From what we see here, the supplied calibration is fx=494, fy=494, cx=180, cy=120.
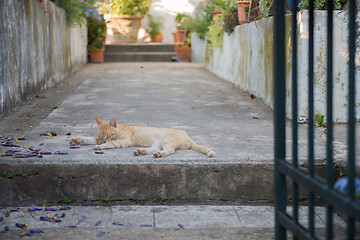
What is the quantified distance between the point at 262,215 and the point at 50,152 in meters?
1.53

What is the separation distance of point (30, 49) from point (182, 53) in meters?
8.38

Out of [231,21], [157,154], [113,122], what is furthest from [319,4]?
[231,21]

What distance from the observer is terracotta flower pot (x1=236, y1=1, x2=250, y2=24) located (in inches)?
313

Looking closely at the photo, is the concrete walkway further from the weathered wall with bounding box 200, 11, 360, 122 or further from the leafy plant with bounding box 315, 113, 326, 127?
the weathered wall with bounding box 200, 11, 360, 122

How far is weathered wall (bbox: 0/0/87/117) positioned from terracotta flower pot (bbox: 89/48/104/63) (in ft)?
11.7

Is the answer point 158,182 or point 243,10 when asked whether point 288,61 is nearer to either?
point 158,182

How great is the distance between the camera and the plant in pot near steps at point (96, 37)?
1345cm

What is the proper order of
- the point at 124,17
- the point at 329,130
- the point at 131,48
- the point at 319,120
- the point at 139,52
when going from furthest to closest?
the point at 124,17, the point at 131,48, the point at 139,52, the point at 319,120, the point at 329,130

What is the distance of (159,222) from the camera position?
9.58 feet

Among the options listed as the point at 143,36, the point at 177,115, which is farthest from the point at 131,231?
the point at 143,36

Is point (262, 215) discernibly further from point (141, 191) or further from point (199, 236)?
point (141, 191)

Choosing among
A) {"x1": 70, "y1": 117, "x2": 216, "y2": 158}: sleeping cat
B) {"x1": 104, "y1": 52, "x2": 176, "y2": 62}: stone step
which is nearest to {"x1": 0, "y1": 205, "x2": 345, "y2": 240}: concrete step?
{"x1": 70, "y1": 117, "x2": 216, "y2": 158}: sleeping cat

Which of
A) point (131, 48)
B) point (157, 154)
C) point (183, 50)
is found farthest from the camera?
point (131, 48)

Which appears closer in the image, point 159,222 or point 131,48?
point 159,222
